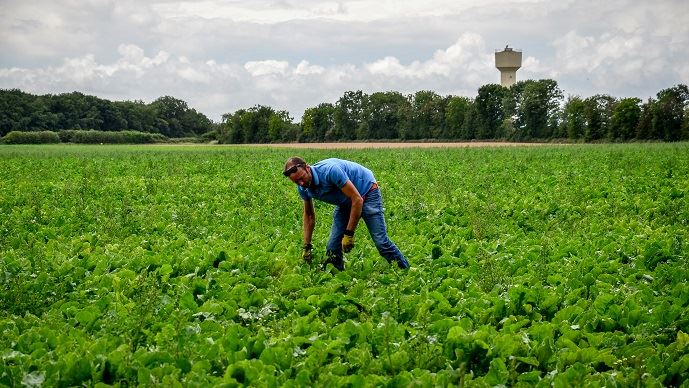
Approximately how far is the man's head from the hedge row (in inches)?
3320

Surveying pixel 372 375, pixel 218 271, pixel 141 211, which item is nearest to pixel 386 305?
pixel 372 375

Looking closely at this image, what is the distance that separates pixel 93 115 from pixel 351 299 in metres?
115

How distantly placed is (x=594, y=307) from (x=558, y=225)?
17.5 ft

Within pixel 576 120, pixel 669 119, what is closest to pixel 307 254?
pixel 669 119

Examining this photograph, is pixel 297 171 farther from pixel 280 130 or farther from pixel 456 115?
pixel 280 130

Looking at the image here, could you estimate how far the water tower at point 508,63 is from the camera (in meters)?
102

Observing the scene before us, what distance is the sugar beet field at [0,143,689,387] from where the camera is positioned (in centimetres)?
436

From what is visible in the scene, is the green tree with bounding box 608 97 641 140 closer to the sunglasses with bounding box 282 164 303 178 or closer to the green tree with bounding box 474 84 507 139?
the green tree with bounding box 474 84 507 139

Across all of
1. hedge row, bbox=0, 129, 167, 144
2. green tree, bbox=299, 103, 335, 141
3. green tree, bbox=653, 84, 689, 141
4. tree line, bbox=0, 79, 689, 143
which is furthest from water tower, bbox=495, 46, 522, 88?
hedge row, bbox=0, 129, 167, 144

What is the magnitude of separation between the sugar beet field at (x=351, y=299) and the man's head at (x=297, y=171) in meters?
1.07

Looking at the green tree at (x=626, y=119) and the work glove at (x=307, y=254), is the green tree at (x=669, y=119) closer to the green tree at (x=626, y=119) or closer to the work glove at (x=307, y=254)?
the green tree at (x=626, y=119)

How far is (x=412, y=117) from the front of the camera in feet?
290

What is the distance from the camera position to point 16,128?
96.9m

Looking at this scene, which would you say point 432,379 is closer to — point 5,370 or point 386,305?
point 386,305
